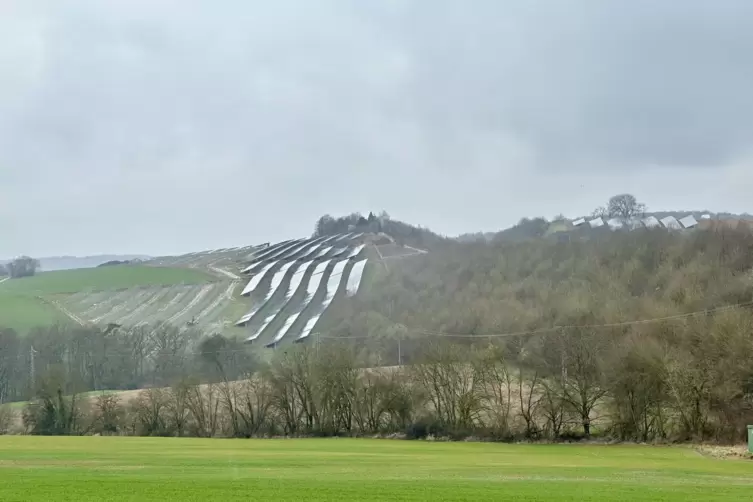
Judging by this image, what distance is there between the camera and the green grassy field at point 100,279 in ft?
406

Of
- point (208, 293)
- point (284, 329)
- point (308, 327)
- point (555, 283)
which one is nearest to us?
point (308, 327)

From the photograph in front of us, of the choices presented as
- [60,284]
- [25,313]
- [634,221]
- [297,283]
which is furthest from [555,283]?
[60,284]

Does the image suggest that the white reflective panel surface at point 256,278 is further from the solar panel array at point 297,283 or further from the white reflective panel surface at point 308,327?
the white reflective panel surface at point 308,327

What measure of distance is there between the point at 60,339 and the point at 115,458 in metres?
66.4

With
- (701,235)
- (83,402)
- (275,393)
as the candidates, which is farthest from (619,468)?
(701,235)

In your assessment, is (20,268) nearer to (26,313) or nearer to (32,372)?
(26,313)

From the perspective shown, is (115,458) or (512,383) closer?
(115,458)

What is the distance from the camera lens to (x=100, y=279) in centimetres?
13175

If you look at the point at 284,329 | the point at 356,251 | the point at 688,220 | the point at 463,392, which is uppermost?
the point at 688,220

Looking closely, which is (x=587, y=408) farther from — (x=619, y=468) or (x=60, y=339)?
(x=60, y=339)

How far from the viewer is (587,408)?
217ft

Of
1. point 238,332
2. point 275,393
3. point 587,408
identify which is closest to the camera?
point 587,408

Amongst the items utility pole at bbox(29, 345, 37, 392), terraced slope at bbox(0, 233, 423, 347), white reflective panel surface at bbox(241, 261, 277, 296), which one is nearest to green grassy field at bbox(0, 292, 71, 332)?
terraced slope at bbox(0, 233, 423, 347)

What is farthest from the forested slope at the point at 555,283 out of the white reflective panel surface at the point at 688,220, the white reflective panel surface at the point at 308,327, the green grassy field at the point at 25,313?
the green grassy field at the point at 25,313
